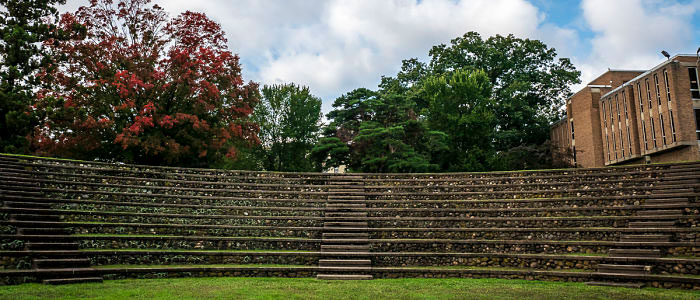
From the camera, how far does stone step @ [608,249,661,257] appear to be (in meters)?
11.6

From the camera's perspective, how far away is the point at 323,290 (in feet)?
34.2

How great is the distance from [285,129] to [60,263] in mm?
22489

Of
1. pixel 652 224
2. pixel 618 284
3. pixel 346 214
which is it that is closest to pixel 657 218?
pixel 652 224

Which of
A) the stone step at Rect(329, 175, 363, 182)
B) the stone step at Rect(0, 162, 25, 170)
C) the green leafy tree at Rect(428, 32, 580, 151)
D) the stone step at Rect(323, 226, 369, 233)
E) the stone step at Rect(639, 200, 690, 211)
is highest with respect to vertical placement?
the green leafy tree at Rect(428, 32, 580, 151)

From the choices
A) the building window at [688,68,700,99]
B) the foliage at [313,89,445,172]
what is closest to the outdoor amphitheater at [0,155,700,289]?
the foliage at [313,89,445,172]

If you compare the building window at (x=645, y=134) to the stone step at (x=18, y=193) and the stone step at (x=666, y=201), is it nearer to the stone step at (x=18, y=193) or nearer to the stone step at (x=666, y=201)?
the stone step at (x=666, y=201)

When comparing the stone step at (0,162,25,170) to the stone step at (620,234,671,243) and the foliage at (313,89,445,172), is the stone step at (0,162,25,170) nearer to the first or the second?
the foliage at (313,89,445,172)

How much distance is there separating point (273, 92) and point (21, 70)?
16861 mm

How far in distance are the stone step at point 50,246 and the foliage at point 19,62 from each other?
9024 mm

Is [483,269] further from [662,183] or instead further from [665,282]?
[662,183]

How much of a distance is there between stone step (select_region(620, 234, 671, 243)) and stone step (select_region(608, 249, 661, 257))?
1.90ft

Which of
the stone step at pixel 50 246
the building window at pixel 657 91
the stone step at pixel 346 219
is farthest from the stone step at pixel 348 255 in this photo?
the building window at pixel 657 91

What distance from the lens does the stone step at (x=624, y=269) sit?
11.2m

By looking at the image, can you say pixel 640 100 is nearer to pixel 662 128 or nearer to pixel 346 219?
pixel 662 128
